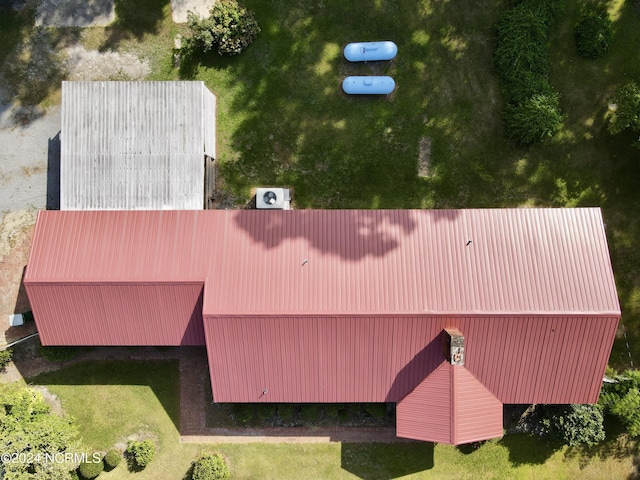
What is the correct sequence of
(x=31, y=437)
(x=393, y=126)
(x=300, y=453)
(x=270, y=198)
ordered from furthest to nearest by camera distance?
1. (x=393, y=126)
2. (x=300, y=453)
3. (x=270, y=198)
4. (x=31, y=437)

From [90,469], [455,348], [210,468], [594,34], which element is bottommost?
[90,469]

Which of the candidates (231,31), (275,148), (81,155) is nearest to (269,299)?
(275,148)

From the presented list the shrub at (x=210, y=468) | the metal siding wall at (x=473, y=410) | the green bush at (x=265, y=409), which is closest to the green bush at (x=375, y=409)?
the metal siding wall at (x=473, y=410)

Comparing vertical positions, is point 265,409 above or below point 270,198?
below

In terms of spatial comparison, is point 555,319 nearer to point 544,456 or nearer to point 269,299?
point 544,456

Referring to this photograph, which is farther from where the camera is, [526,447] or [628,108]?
[526,447]

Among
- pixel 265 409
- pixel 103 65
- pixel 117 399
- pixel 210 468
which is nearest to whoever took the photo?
pixel 210 468

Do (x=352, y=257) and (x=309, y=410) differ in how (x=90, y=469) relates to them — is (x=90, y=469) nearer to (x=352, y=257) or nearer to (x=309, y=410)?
(x=309, y=410)

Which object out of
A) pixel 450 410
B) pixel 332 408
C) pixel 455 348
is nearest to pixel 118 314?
pixel 332 408
